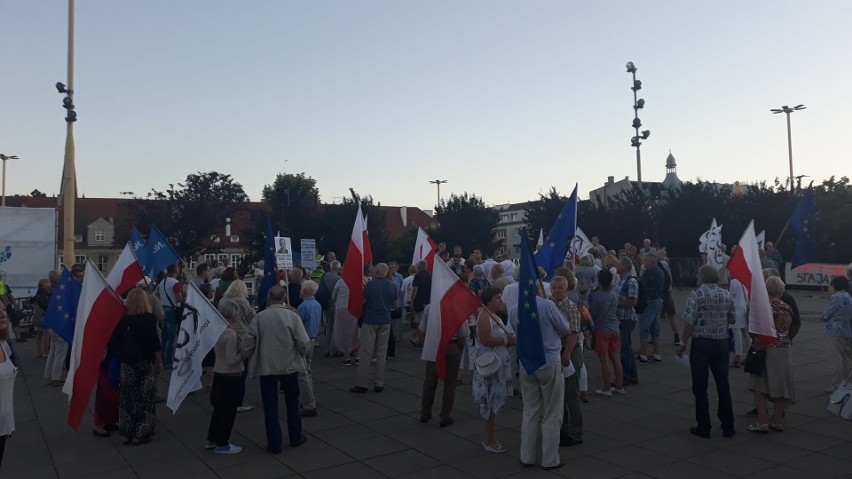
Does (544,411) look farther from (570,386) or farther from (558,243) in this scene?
(558,243)

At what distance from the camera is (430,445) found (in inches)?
282

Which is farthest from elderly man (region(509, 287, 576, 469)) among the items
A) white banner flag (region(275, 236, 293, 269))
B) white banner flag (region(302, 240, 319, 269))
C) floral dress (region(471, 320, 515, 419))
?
white banner flag (region(302, 240, 319, 269))

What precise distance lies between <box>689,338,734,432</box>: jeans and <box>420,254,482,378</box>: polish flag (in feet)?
8.21

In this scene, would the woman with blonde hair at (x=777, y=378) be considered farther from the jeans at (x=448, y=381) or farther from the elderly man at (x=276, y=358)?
the elderly man at (x=276, y=358)

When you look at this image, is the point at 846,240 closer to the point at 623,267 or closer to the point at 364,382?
the point at 623,267

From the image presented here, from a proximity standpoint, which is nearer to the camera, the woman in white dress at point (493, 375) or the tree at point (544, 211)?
the woman in white dress at point (493, 375)

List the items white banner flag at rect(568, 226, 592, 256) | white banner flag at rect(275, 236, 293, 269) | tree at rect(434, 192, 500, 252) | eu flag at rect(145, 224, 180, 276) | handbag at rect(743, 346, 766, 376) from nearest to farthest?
handbag at rect(743, 346, 766, 376) → eu flag at rect(145, 224, 180, 276) → white banner flag at rect(275, 236, 293, 269) → white banner flag at rect(568, 226, 592, 256) → tree at rect(434, 192, 500, 252)

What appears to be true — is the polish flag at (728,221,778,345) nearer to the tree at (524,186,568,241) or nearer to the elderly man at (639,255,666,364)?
the elderly man at (639,255,666,364)

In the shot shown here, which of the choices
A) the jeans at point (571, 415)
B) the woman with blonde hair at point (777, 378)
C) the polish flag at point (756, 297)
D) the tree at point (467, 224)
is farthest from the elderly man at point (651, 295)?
the tree at point (467, 224)

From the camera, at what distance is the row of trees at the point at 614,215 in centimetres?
2905

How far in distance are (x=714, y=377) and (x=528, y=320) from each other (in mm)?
2409

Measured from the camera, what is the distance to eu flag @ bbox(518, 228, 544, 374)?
618cm

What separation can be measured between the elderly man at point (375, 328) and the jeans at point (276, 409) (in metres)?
2.53

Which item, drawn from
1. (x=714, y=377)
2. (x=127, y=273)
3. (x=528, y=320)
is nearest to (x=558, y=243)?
(x=714, y=377)
